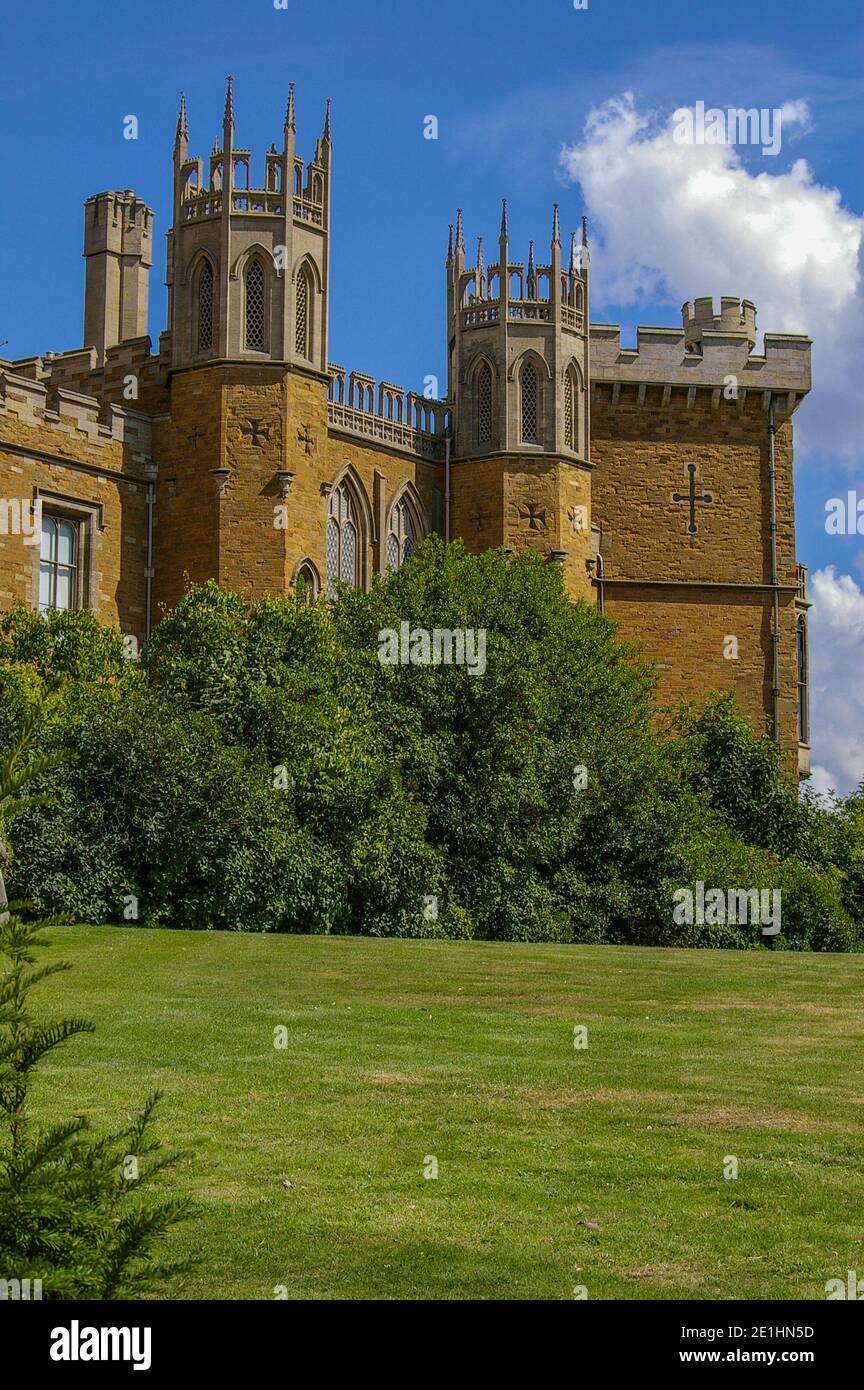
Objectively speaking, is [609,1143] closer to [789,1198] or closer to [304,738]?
[789,1198]

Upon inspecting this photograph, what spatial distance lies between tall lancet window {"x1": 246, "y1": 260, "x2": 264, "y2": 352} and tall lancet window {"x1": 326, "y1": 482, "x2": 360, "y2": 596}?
15.2 feet

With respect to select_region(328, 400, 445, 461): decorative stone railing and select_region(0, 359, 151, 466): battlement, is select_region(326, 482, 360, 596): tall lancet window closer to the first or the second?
select_region(328, 400, 445, 461): decorative stone railing

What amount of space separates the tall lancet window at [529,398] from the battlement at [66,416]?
9.21 meters

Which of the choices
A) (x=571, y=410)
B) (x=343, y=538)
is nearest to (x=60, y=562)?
(x=343, y=538)

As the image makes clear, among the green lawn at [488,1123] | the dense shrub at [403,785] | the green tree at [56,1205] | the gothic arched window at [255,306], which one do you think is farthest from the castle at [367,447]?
the green tree at [56,1205]

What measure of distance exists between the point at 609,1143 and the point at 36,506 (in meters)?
24.8

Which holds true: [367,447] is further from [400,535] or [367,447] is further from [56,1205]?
[56,1205]

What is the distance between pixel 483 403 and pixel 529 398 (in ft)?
3.46

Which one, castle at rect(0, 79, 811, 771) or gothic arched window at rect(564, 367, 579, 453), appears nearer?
castle at rect(0, 79, 811, 771)

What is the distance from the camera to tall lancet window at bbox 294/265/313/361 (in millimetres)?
35125
